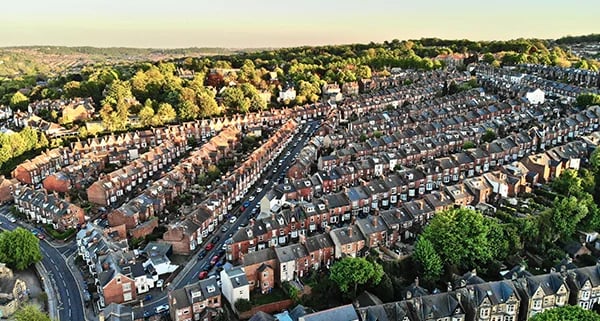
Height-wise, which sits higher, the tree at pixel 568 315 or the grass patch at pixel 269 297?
the tree at pixel 568 315

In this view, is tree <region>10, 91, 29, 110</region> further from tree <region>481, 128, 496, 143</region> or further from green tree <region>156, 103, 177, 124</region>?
tree <region>481, 128, 496, 143</region>

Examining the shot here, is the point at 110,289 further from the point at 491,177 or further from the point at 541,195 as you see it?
the point at 541,195

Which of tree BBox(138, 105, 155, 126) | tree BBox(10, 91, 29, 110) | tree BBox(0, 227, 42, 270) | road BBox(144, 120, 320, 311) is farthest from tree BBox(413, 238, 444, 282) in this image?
tree BBox(10, 91, 29, 110)

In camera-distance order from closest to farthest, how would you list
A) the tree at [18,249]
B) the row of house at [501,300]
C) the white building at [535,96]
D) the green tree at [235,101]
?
the row of house at [501,300] → the tree at [18,249] → the white building at [535,96] → the green tree at [235,101]

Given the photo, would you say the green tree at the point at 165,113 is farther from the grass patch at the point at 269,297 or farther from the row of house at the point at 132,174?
the grass patch at the point at 269,297

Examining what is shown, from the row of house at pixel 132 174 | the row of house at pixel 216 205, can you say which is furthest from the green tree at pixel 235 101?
the row of house at pixel 216 205

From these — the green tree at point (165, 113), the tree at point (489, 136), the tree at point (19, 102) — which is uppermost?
the tree at point (19, 102)
